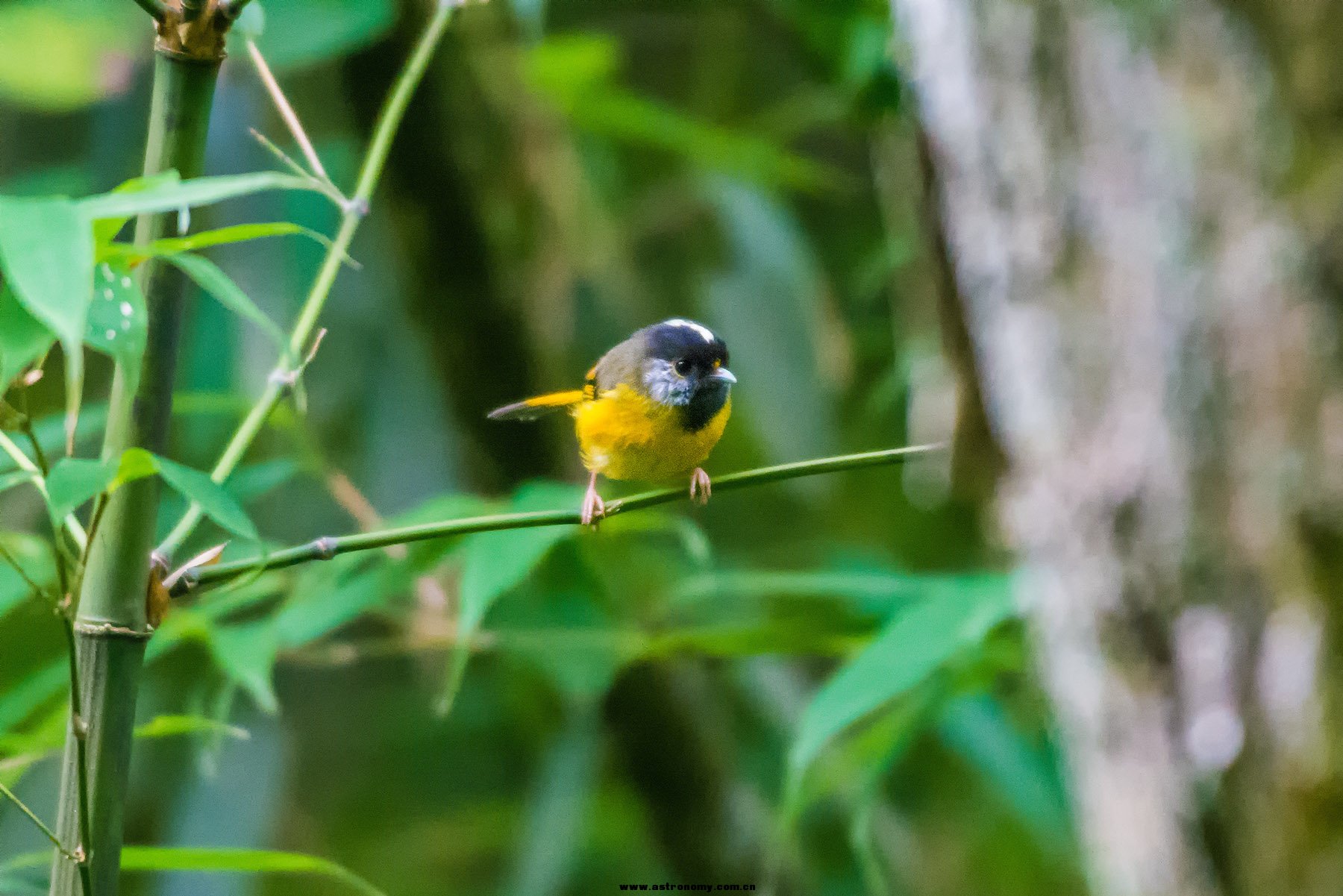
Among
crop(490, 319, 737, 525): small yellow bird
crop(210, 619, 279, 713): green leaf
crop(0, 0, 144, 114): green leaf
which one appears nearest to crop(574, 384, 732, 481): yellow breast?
crop(490, 319, 737, 525): small yellow bird

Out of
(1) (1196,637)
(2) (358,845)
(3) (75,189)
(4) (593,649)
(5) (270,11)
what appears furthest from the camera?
(2) (358,845)

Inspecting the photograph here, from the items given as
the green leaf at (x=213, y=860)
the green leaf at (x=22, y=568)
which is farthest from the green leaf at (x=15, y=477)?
the green leaf at (x=22, y=568)

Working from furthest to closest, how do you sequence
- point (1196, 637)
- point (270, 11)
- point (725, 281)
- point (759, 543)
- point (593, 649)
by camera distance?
point (759, 543) → point (725, 281) → point (270, 11) → point (593, 649) → point (1196, 637)

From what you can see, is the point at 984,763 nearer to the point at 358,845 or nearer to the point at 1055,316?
the point at 1055,316

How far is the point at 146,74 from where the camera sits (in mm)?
2295

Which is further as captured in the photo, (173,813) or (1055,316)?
(173,813)

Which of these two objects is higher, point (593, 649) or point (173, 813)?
point (593, 649)

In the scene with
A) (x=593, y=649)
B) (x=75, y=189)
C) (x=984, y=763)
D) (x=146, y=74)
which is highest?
(x=146, y=74)

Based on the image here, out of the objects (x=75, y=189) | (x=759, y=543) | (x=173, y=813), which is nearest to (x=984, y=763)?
(x=759, y=543)

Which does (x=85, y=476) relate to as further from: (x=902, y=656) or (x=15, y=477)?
(x=902, y=656)

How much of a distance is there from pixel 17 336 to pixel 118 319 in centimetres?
4

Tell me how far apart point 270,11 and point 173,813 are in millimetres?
1360

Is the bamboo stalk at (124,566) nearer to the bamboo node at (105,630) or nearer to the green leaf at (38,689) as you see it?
the bamboo node at (105,630)

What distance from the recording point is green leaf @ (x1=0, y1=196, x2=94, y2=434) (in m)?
0.44
